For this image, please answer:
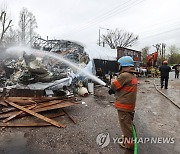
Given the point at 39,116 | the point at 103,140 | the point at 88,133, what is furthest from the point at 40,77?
Answer: the point at 103,140

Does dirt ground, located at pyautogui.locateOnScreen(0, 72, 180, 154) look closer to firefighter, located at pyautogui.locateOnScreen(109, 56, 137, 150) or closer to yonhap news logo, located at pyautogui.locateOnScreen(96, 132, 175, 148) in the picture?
yonhap news logo, located at pyautogui.locateOnScreen(96, 132, 175, 148)

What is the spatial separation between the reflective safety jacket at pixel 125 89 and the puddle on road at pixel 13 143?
217cm

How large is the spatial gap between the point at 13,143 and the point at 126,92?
2683 millimetres

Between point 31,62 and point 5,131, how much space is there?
433cm

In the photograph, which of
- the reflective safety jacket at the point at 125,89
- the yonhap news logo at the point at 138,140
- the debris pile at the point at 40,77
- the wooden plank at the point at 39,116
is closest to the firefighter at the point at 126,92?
the reflective safety jacket at the point at 125,89

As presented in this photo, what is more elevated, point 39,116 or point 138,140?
point 39,116

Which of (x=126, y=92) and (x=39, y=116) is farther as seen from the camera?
(x=39, y=116)

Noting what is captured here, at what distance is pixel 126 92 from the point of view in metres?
3.91

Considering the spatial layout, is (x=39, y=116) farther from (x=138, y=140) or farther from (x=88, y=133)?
(x=138, y=140)

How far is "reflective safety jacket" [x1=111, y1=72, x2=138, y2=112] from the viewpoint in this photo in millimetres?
3865

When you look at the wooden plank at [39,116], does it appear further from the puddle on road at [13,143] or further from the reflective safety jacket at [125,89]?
the reflective safety jacket at [125,89]

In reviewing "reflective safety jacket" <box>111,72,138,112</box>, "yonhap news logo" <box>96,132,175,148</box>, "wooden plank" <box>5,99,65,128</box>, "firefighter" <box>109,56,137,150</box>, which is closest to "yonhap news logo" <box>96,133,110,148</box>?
"yonhap news logo" <box>96,132,175,148</box>

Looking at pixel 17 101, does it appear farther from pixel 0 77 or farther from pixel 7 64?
pixel 7 64

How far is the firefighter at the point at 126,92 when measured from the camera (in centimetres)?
388
